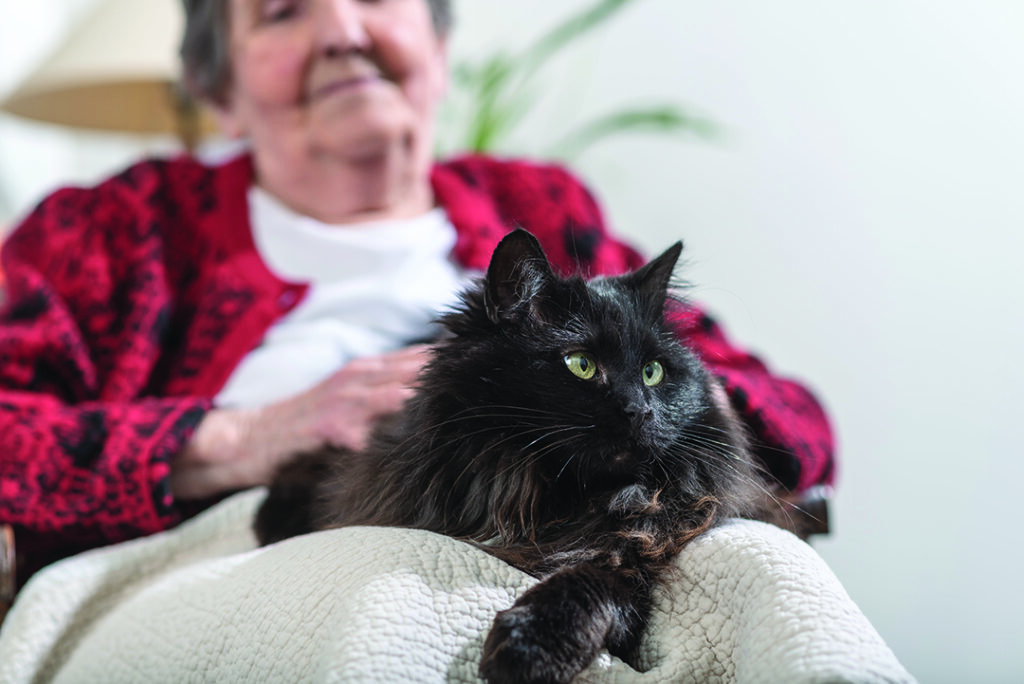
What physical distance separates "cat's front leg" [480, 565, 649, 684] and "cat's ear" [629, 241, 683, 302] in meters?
0.34

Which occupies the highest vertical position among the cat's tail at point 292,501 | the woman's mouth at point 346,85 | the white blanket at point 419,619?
the woman's mouth at point 346,85

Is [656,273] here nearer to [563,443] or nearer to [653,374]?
[653,374]

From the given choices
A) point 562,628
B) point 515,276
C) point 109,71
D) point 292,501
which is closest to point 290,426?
point 292,501

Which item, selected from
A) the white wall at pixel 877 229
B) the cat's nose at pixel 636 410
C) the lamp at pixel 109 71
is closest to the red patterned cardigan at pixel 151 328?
the cat's nose at pixel 636 410

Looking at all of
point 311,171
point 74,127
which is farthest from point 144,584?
point 74,127

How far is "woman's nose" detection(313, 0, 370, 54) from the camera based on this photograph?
145 centimetres

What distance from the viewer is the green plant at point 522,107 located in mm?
2096

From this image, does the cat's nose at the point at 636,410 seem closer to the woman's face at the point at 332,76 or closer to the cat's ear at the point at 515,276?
the cat's ear at the point at 515,276

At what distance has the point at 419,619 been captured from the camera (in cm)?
68

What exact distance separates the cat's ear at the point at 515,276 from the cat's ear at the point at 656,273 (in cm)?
14

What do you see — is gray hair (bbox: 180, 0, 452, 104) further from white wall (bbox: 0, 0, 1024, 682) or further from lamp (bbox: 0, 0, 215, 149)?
white wall (bbox: 0, 0, 1024, 682)

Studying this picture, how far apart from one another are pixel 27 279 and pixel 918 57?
210cm

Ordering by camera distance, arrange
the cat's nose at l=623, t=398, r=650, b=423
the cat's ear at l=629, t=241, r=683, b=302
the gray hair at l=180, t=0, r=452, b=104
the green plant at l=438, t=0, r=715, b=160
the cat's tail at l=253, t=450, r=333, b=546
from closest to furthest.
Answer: the cat's nose at l=623, t=398, r=650, b=423, the cat's ear at l=629, t=241, r=683, b=302, the cat's tail at l=253, t=450, r=333, b=546, the gray hair at l=180, t=0, r=452, b=104, the green plant at l=438, t=0, r=715, b=160

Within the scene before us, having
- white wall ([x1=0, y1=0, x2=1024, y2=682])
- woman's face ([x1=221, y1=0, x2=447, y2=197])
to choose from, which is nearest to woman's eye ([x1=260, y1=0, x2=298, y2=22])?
woman's face ([x1=221, y1=0, x2=447, y2=197])
